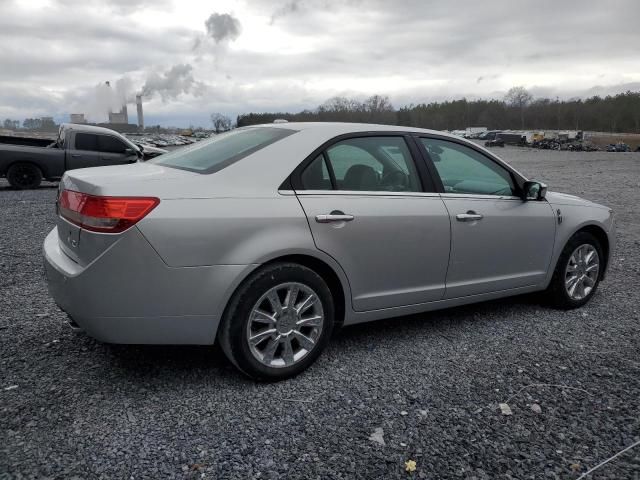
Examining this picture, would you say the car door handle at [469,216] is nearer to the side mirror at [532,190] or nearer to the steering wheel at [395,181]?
the steering wheel at [395,181]

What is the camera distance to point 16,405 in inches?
114

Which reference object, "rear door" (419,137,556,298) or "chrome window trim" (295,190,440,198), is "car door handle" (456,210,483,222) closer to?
"rear door" (419,137,556,298)

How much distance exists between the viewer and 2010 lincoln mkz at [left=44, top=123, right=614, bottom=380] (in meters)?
2.86

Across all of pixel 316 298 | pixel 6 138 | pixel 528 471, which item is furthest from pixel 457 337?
pixel 6 138

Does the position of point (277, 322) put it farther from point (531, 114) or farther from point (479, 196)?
point (531, 114)

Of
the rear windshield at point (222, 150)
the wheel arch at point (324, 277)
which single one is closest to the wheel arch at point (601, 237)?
the wheel arch at point (324, 277)

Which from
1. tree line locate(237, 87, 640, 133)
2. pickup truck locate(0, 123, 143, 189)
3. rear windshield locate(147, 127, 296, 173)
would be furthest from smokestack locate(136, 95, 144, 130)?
rear windshield locate(147, 127, 296, 173)

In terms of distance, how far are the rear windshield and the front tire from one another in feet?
2.48

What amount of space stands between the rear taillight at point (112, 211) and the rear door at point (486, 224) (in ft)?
6.90

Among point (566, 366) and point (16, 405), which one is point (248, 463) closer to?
point (16, 405)

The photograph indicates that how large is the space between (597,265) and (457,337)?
1.81 m

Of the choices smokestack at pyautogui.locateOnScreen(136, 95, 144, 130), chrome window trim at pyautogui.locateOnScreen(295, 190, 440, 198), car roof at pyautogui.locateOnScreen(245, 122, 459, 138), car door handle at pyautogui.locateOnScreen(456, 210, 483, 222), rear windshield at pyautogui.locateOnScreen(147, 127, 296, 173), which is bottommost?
car door handle at pyautogui.locateOnScreen(456, 210, 483, 222)

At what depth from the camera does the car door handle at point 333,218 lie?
3273 millimetres

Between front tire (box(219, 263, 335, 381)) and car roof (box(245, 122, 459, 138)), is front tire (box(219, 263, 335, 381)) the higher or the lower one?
the lower one
